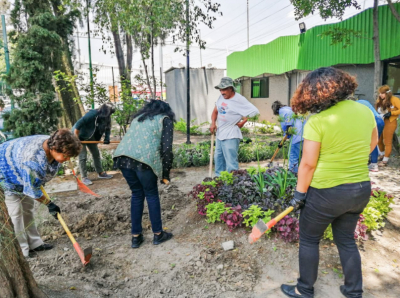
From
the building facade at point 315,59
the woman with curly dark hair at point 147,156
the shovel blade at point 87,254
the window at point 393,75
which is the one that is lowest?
the shovel blade at point 87,254

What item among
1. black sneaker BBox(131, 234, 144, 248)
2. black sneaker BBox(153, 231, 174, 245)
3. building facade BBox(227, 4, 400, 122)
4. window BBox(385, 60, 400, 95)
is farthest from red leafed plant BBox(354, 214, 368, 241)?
window BBox(385, 60, 400, 95)

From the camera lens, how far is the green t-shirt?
1.99 meters

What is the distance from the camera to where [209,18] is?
7598mm

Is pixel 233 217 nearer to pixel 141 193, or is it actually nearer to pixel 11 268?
pixel 141 193

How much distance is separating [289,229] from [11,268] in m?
2.33

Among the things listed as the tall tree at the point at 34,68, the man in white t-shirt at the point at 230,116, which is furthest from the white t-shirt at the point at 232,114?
the tall tree at the point at 34,68

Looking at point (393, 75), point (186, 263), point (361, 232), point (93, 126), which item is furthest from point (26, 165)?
point (393, 75)

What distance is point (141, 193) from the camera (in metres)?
3.30

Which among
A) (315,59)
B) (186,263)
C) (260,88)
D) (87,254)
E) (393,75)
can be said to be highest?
(315,59)

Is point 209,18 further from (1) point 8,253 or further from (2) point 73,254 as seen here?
(1) point 8,253

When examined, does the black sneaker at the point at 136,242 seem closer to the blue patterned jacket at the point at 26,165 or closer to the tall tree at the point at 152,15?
the blue patterned jacket at the point at 26,165

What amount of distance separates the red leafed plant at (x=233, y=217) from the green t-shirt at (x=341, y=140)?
4.48 ft

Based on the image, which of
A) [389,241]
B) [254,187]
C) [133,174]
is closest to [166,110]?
[133,174]

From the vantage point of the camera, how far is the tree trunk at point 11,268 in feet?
6.13
